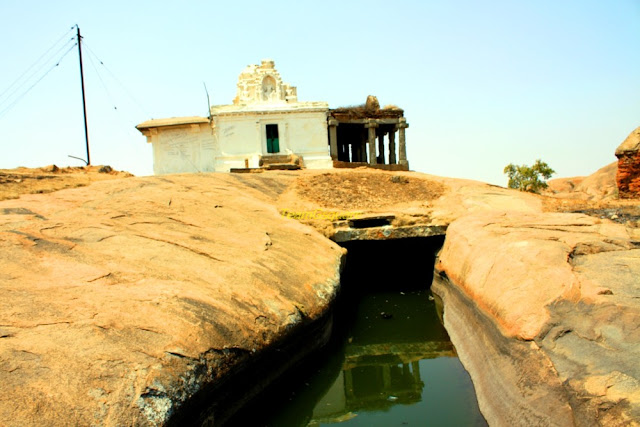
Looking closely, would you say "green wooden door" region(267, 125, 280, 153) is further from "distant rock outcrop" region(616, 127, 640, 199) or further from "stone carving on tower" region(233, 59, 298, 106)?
"distant rock outcrop" region(616, 127, 640, 199)

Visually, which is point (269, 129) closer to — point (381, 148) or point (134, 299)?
point (381, 148)

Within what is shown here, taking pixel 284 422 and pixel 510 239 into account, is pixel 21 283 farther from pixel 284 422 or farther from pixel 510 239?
pixel 510 239

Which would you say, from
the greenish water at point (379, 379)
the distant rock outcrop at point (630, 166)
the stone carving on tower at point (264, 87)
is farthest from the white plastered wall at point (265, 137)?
the greenish water at point (379, 379)

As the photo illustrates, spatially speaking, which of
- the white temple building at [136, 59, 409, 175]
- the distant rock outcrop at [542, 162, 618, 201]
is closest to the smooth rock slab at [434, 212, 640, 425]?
the white temple building at [136, 59, 409, 175]

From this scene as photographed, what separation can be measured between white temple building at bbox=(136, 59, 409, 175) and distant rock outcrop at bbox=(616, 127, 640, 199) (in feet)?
29.9

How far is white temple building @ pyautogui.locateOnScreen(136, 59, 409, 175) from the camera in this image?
65.3 feet

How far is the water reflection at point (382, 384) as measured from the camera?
4406mm

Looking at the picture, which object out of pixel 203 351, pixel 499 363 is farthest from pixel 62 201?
pixel 499 363

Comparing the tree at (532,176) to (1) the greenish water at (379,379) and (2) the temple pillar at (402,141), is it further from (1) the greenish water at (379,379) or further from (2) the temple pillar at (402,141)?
(1) the greenish water at (379,379)

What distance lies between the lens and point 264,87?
68.3 ft

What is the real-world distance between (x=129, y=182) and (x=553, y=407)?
21.6 feet

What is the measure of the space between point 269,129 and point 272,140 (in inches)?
18.1

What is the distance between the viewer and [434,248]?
9414 mm

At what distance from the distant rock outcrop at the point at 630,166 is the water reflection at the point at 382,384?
6.19 meters
